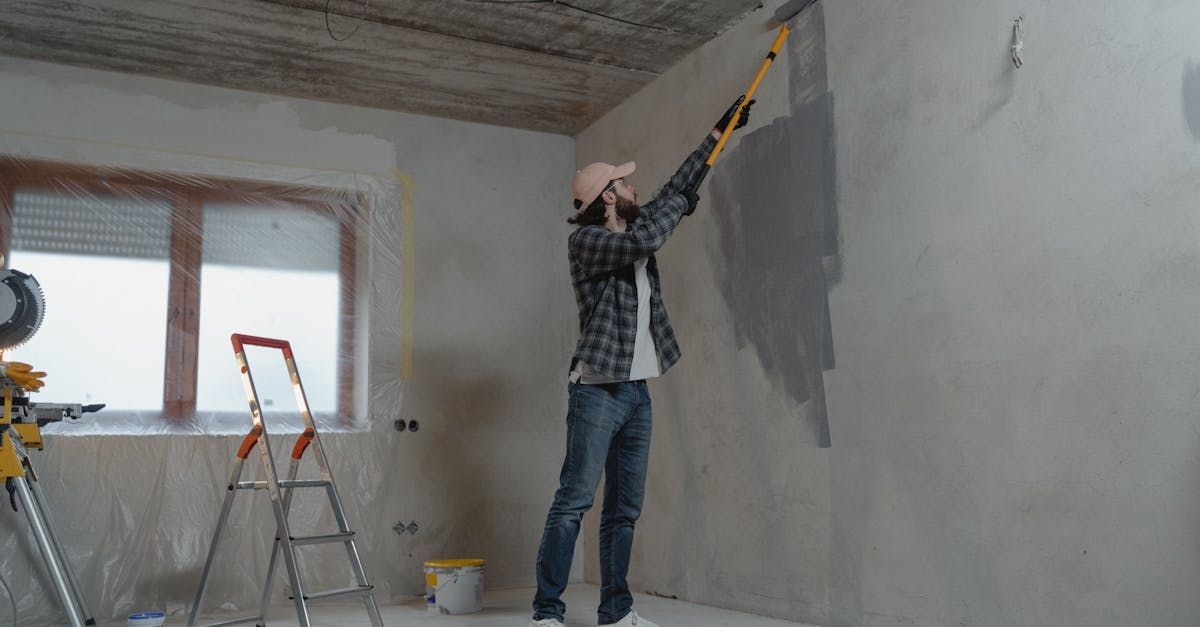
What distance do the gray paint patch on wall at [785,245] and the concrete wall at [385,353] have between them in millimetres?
1220

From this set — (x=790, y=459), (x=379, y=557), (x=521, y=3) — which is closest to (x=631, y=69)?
(x=521, y=3)

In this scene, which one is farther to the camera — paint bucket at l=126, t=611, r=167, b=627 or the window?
the window

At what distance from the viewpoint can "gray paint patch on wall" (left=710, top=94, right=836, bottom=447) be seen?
2875 millimetres

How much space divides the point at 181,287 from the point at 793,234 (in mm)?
2281

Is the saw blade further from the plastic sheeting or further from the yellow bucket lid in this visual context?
the yellow bucket lid

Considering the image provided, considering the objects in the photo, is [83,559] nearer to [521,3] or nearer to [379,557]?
[379,557]

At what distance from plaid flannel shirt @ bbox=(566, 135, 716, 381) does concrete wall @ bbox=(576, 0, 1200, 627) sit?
505 millimetres

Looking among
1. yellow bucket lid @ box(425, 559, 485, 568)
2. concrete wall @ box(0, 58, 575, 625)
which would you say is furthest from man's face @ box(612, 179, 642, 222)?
concrete wall @ box(0, 58, 575, 625)

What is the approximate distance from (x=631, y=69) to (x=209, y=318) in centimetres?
191

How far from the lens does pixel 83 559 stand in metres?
3.28

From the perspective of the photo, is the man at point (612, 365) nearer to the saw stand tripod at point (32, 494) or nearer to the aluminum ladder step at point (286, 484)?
the aluminum ladder step at point (286, 484)

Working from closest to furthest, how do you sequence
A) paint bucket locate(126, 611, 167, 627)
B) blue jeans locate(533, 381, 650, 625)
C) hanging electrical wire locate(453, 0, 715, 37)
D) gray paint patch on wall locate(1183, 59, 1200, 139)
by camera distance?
gray paint patch on wall locate(1183, 59, 1200, 139) → blue jeans locate(533, 381, 650, 625) → paint bucket locate(126, 611, 167, 627) → hanging electrical wire locate(453, 0, 715, 37)

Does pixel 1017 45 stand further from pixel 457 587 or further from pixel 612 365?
pixel 457 587

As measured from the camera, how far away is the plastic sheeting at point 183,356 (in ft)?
10.9
